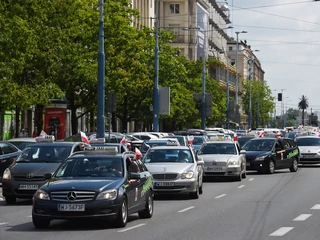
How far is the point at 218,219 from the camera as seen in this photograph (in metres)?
18.4

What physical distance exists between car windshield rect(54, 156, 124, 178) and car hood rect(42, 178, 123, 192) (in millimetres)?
426

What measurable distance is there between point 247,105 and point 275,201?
13852cm

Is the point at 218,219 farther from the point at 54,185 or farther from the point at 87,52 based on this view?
the point at 87,52

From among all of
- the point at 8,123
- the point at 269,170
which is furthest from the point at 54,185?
the point at 8,123

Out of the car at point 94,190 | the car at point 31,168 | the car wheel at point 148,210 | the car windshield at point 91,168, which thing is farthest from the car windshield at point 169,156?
the car windshield at point 91,168

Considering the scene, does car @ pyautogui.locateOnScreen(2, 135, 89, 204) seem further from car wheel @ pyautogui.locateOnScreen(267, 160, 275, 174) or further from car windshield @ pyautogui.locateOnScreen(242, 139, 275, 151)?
car windshield @ pyautogui.locateOnScreen(242, 139, 275, 151)

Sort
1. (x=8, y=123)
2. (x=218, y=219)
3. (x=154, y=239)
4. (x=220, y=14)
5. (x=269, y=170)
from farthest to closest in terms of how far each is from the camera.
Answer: (x=220, y=14)
(x=8, y=123)
(x=269, y=170)
(x=218, y=219)
(x=154, y=239)

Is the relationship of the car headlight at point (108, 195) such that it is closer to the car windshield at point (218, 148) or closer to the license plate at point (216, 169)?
the license plate at point (216, 169)

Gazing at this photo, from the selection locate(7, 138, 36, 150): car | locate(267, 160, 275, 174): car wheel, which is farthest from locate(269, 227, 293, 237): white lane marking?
locate(267, 160, 275, 174): car wheel

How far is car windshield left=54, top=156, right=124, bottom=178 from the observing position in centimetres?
1719

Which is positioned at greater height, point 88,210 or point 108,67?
point 108,67

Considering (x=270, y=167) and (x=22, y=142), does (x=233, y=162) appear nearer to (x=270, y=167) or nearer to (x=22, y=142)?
(x=270, y=167)

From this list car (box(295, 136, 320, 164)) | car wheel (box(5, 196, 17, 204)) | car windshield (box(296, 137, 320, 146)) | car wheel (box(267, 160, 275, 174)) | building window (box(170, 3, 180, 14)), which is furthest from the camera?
building window (box(170, 3, 180, 14))

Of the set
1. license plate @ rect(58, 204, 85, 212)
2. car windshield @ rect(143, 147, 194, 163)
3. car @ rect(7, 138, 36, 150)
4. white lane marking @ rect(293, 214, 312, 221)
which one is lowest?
white lane marking @ rect(293, 214, 312, 221)
